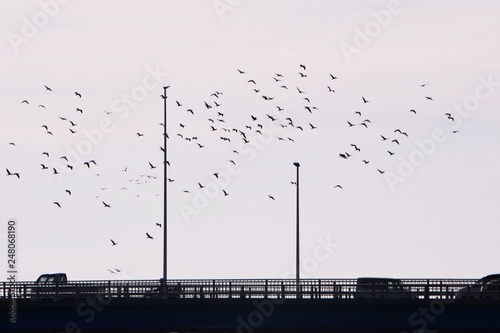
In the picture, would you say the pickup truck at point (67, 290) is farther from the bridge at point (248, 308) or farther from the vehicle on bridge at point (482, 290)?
the vehicle on bridge at point (482, 290)

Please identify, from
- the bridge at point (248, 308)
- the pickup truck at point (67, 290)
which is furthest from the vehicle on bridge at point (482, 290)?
the pickup truck at point (67, 290)

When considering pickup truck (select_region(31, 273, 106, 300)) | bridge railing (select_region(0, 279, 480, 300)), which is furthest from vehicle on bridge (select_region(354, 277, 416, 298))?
pickup truck (select_region(31, 273, 106, 300))

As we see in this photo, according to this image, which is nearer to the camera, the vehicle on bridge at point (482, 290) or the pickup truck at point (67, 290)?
the vehicle on bridge at point (482, 290)

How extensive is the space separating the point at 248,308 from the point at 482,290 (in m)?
12.1

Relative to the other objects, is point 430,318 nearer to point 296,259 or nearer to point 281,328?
point 281,328

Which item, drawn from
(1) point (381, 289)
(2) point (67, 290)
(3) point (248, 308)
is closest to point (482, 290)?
(1) point (381, 289)

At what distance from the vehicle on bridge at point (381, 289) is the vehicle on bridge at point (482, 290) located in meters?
2.69

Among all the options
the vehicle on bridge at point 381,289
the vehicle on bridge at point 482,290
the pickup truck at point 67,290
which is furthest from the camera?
the vehicle on bridge at point 381,289

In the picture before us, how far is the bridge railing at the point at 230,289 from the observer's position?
308 ft

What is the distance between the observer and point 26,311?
93.2 metres

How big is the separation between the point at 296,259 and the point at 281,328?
12.8 metres

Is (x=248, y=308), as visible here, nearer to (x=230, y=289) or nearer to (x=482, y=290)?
(x=230, y=289)

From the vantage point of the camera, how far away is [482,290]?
95.8 m

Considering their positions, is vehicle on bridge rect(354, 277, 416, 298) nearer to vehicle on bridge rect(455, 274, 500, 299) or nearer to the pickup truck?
vehicle on bridge rect(455, 274, 500, 299)
